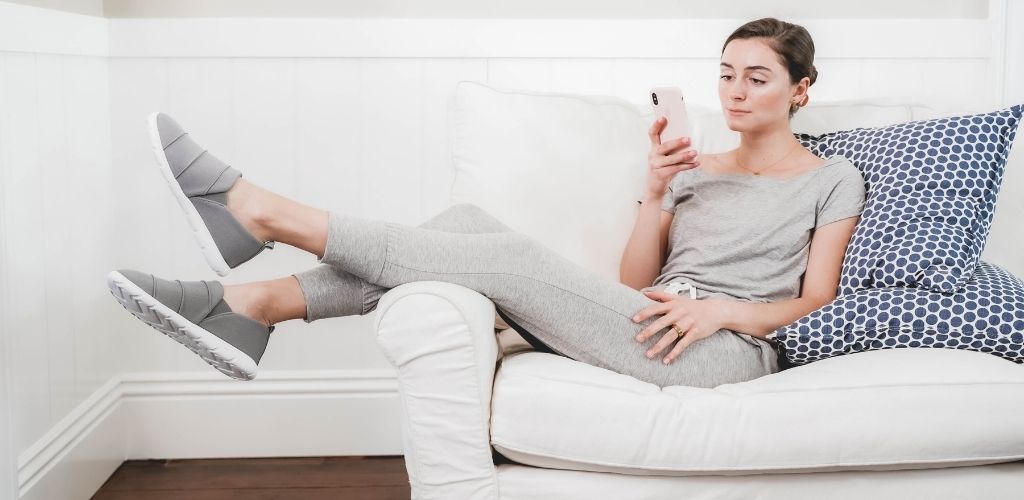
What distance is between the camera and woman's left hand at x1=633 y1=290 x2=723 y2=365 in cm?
154

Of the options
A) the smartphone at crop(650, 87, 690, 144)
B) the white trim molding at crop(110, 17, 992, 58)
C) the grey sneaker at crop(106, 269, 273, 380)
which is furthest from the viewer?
the white trim molding at crop(110, 17, 992, 58)

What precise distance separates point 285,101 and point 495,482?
135 centimetres

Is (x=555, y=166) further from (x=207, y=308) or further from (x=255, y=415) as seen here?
(x=255, y=415)

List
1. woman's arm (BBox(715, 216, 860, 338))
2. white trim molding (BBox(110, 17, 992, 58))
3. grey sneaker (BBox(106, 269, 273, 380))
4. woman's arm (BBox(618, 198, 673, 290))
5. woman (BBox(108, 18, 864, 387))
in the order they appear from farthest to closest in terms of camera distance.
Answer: white trim molding (BBox(110, 17, 992, 58)) < woman's arm (BBox(618, 198, 673, 290)) < woman's arm (BBox(715, 216, 860, 338)) < woman (BBox(108, 18, 864, 387)) < grey sneaker (BBox(106, 269, 273, 380))

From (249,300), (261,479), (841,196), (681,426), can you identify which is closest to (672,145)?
(841,196)

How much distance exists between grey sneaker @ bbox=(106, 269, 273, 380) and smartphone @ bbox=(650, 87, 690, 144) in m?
0.83

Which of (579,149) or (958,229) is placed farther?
(579,149)

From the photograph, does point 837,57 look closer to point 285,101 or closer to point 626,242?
point 626,242

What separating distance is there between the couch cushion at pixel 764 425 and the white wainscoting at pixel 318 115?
3.61ft

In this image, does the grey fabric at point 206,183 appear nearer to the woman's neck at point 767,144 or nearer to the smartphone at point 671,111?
the smartphone at point 671,111

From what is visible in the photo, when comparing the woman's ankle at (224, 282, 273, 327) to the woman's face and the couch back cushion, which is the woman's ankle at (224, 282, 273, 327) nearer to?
the couch back cushion

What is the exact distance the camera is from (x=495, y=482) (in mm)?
1438

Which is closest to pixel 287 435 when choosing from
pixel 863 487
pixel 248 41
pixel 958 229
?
pixel 248 41

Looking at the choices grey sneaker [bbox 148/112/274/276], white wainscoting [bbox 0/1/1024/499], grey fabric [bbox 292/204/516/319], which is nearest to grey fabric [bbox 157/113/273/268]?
grey sneaker [bbox 148/112/274/276]
